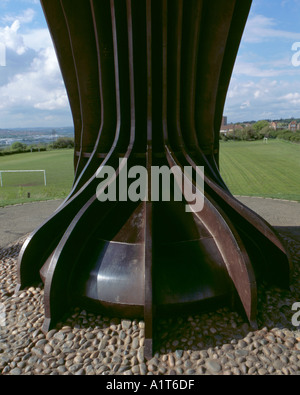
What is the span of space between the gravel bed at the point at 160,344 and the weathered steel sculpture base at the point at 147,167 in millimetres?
250

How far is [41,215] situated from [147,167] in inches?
303

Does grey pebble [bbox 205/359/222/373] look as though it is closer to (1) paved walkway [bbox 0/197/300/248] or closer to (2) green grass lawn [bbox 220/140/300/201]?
(1) paved walkway [bbox 0/197/300/248]

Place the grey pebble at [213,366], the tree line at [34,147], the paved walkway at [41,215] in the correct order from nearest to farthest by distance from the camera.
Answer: the grey pebble at [213,366], the paved walkway at [41,215], the tree line at [34,147]

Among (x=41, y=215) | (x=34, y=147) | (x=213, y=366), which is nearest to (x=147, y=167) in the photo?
(x=213, y=366)

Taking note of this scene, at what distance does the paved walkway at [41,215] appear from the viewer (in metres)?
10.3

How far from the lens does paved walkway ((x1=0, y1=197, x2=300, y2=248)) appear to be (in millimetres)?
10263

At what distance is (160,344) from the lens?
4707 millimetres

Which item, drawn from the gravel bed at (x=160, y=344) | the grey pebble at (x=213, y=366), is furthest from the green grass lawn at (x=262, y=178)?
the grey pebble at (x=213, y=366)

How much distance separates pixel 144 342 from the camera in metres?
4.68

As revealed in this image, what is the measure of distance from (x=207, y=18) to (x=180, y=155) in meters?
2.92

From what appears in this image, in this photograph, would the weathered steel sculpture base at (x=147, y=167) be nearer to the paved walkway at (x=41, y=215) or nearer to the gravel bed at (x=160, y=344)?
the gravel bed at (x=160, y=344)

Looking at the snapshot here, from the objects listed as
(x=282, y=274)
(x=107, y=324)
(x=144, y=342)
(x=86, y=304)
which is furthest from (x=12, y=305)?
(x=282, y=274)

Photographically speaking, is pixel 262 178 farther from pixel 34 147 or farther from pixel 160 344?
pixel 34 147
